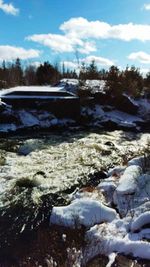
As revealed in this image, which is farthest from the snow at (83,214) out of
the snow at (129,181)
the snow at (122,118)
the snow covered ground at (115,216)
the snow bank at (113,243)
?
the snow at (122,118)

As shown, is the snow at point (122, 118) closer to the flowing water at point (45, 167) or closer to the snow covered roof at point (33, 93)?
the flowing water at point (45, 167)

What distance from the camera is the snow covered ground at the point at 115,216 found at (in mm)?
6043

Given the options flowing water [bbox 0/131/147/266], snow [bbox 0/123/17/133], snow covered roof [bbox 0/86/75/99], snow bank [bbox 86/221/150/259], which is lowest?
flowing water [bbox 0/131/147/266]

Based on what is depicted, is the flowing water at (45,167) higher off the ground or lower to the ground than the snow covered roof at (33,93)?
lower

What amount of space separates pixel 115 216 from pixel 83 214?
66 centimetres

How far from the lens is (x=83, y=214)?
24.3 feet

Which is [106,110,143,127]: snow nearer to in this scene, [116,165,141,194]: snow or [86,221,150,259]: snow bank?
[116,165,141,194]: snow

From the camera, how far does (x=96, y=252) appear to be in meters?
6.04

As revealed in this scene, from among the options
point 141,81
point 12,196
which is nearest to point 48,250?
point 12,196

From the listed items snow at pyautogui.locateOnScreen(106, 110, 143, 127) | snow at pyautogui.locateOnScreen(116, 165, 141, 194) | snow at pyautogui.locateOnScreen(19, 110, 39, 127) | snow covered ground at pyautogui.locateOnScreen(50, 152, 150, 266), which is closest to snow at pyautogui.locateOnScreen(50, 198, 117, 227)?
snow covered ground at pyautogui.locateOnScreen(50, 152, 150, 266)

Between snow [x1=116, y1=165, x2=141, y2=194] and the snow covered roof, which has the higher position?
the snow covered roof

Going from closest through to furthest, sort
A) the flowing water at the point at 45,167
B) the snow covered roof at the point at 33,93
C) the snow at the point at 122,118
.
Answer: the flowing water at the point at 45,167 < the snow covered roof at the point at 33,93 < the snow at the point at 122,118

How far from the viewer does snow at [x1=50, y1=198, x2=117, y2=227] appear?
23.6 feet

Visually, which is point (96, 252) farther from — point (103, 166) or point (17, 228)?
point (103, 166)
